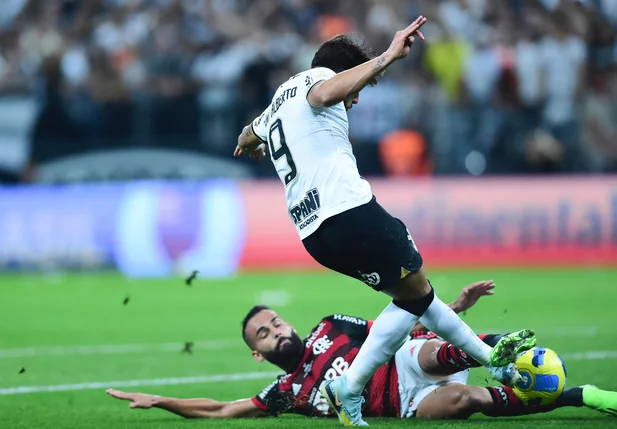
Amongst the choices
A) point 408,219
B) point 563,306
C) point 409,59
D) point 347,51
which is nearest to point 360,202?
point 347,51

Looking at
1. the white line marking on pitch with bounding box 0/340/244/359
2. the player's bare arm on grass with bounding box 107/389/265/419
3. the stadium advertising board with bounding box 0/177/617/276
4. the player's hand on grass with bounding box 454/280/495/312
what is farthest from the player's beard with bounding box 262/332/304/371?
the stadium advertising board with bounding box 0/177/617/276

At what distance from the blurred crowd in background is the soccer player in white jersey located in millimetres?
11434

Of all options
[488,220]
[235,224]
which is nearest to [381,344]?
[235,224]

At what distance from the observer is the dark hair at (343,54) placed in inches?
258

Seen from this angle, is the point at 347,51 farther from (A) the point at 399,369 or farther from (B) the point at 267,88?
(B) the point at 267,88

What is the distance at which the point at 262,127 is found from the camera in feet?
23.0

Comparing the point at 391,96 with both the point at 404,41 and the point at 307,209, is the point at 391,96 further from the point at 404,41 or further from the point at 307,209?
the point at 404,41

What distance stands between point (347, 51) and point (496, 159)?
483 inches

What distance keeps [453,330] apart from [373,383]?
2.83 ft

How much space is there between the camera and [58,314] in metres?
13.8

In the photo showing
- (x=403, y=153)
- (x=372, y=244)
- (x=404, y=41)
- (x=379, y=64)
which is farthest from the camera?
(x=403, y=153)

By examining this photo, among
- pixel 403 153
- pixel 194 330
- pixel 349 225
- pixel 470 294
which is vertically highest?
pixel 403 153

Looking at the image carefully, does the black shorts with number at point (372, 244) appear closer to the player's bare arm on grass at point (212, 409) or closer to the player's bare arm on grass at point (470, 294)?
the player's bare arm on grass at point (470, 294)

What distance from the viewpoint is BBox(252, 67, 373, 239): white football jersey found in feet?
20.9
